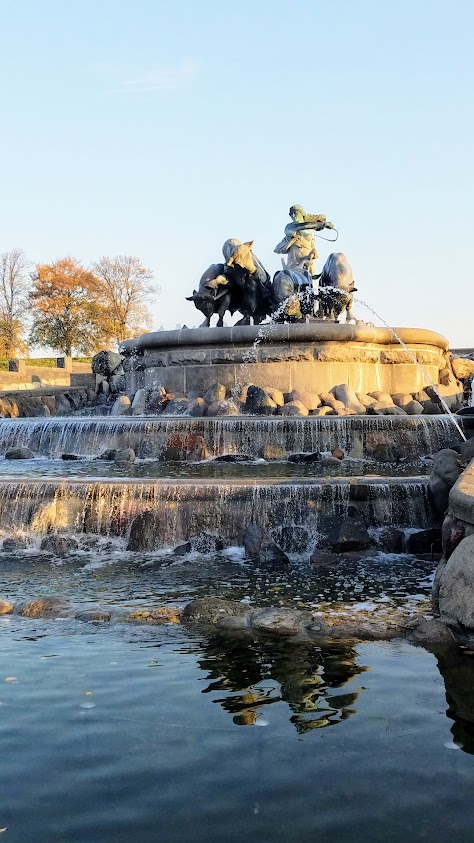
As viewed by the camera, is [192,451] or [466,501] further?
[192,451]

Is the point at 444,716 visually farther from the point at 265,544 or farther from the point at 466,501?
the point at 265,544

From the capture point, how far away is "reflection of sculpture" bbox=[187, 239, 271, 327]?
21.5 meters

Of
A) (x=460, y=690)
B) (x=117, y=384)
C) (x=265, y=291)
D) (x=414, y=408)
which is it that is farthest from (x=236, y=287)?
(x=460, y=690)

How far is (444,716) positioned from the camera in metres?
4.10

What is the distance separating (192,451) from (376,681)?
32.4 feet

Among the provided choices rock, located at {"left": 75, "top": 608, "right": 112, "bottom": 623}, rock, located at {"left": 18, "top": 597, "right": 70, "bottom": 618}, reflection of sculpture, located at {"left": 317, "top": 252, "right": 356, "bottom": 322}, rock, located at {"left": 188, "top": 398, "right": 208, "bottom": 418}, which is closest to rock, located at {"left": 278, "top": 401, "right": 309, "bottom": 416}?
rock, located at {"left": 188, "top": 398, "right": 208, "bottom": 418}

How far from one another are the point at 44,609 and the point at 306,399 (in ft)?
40.6

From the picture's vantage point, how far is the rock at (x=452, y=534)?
6821 mm

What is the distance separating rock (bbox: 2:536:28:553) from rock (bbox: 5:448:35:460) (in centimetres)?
584

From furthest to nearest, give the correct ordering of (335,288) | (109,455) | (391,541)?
(335,288), (109,455), (391,541)

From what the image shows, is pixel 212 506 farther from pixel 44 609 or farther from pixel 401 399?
pixel 401 399

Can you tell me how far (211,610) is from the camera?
20.4 feet

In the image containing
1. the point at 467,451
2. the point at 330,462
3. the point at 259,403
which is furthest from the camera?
the point at 259,403

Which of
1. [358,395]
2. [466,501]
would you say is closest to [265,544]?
[466,501]
